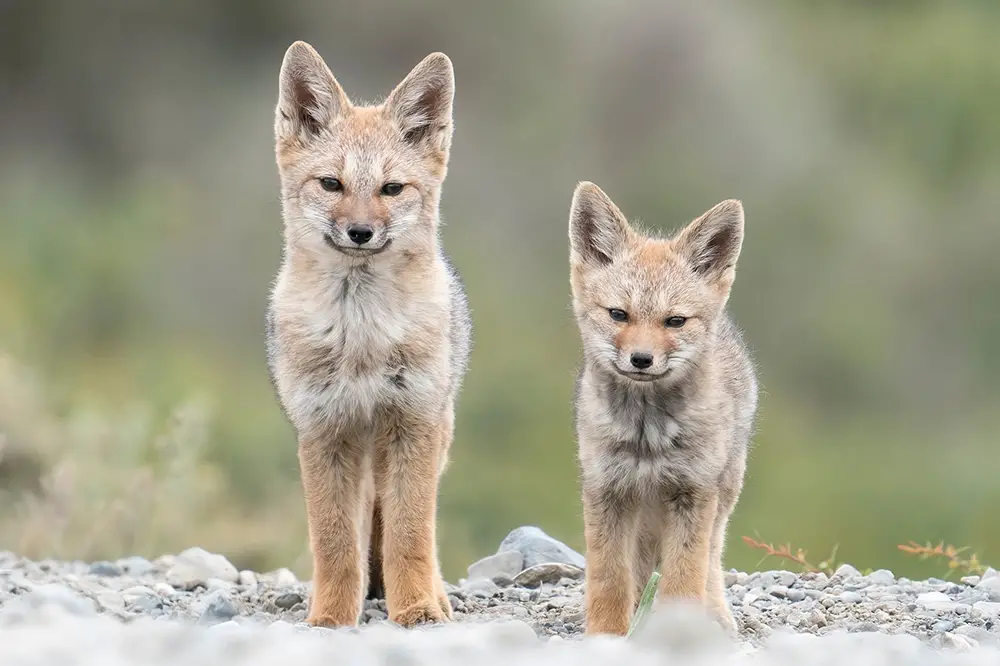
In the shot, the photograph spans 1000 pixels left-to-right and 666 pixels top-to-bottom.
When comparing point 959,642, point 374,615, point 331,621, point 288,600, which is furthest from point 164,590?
point 959,642

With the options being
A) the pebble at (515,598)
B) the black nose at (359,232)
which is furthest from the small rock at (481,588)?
the black nose at (359,232)

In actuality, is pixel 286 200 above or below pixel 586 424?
above

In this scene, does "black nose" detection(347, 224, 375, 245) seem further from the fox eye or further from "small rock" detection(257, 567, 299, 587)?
"small rock" detection(257, 567, 299, 587)

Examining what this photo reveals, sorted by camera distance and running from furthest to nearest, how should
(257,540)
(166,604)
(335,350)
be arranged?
1. (257,540)
2. (166,604)
3. (335,350)

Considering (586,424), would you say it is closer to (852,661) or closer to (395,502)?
(395,502)

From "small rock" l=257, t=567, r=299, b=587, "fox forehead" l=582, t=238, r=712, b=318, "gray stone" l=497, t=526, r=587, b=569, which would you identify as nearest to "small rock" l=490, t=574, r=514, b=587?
"gray stone" l=497, t=526, r=587, b=569

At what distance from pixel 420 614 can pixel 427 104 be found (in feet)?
5.69

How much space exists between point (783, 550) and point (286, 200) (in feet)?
7.17

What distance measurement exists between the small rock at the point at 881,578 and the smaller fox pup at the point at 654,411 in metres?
1.06

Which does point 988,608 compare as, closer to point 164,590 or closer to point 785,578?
Result: point 785,578

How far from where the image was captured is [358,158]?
4.58 meters

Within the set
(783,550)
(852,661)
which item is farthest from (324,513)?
(852,661)

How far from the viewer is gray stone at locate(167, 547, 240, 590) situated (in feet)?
18.2

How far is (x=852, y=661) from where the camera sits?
119 inches
